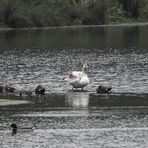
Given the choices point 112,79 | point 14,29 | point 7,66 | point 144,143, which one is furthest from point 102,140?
point 14,29

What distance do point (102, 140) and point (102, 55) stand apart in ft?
162

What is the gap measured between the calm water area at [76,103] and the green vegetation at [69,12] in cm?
6731

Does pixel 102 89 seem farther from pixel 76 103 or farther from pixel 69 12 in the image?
pixel 69 12

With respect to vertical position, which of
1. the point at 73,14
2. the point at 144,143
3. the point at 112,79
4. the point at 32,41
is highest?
the point at 73,14

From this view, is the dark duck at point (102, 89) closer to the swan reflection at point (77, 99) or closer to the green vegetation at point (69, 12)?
the swan reflection at point (77, 99)

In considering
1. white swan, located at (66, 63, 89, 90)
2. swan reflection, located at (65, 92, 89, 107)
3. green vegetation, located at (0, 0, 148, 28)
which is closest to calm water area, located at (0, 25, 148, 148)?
swan reflection, located at (65, 92, 89, 107)

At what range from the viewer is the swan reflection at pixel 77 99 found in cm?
4288

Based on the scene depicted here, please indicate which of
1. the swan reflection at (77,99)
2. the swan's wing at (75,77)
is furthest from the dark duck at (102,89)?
the swan's wing at (75,77)

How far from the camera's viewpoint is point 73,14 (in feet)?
520

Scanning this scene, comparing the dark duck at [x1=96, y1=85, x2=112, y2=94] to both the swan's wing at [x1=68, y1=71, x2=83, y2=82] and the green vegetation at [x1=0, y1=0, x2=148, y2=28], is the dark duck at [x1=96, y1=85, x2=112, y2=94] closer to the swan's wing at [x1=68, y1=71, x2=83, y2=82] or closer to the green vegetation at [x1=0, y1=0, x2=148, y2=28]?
the swan's wing at [x1=68, y1=71, x2=83, y2=82]

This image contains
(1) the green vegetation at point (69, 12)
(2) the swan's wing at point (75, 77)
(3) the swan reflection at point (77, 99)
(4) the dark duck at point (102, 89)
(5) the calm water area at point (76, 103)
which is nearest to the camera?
(5) the calm water area at point (76, 103)

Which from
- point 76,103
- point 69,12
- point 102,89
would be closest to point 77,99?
point 76,103

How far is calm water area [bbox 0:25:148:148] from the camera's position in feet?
112

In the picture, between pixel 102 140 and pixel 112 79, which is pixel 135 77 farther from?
pixel 102 140
